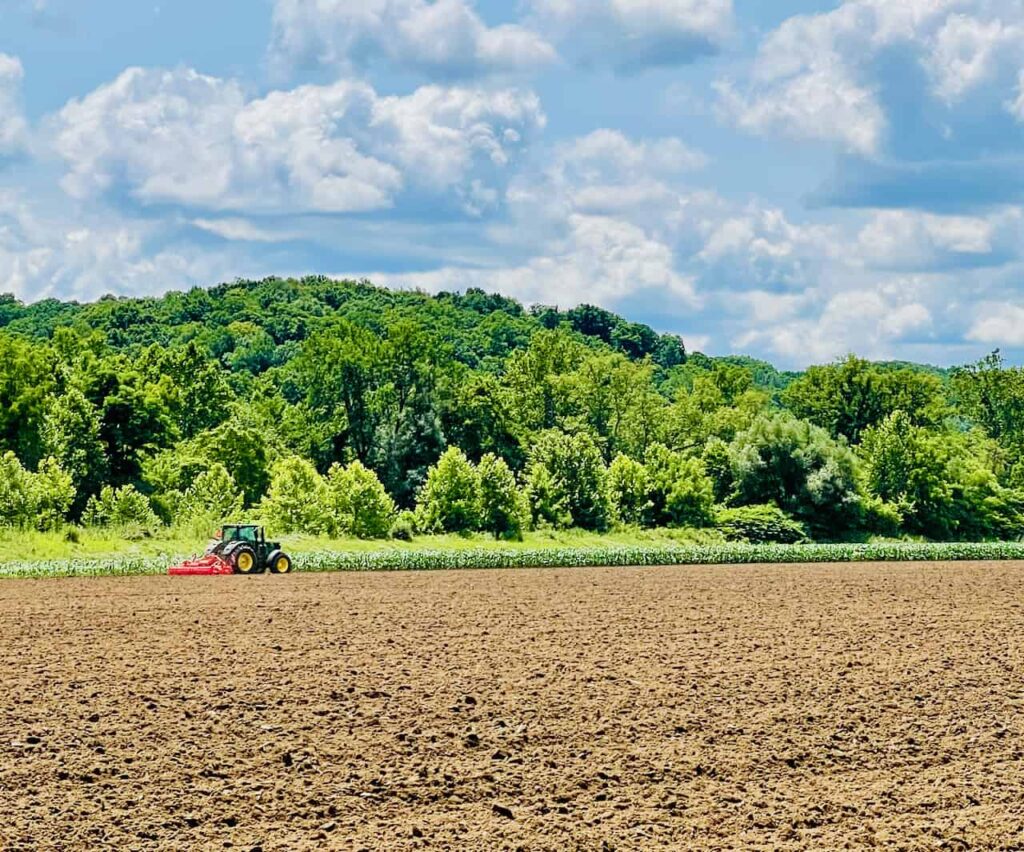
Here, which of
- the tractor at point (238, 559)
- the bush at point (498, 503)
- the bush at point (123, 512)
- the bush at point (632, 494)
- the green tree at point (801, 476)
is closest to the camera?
the tractor at point (238, 559)

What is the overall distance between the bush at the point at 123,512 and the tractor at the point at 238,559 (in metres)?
15.6

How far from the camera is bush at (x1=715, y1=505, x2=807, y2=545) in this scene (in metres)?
84.5

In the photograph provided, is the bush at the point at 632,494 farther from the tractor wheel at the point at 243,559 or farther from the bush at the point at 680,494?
the tractor wheel at the point at 243,559

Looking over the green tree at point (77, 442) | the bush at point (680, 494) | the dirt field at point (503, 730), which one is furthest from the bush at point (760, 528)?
the dirt field at point (503, 730)

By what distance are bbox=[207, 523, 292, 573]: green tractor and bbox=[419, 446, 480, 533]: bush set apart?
79.0 feet

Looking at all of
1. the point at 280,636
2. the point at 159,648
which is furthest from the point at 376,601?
the point at 159,648

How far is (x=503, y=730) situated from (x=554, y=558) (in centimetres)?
4330

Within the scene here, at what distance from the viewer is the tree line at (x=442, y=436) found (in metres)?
72.4

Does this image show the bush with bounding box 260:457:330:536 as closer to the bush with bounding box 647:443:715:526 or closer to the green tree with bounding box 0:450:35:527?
the green tree with bounding box 0:450:35:527

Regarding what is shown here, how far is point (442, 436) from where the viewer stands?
97.6 metres

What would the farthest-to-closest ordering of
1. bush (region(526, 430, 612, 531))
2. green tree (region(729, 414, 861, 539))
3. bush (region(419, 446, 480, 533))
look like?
green tree (region(729, 414, 861, 539))
bush (region(526, 430, 612, 531))
bush (region(419, 446, 480, 533))

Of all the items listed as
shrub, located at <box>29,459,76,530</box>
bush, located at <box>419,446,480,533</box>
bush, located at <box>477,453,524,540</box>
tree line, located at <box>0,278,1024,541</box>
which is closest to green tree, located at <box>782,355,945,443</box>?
tree line, located at <box>0,278,1024,541</box>

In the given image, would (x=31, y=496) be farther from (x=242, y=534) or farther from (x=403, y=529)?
(x=403, y=529)

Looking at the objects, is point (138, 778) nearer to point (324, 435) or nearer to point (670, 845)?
point (670, 845)
